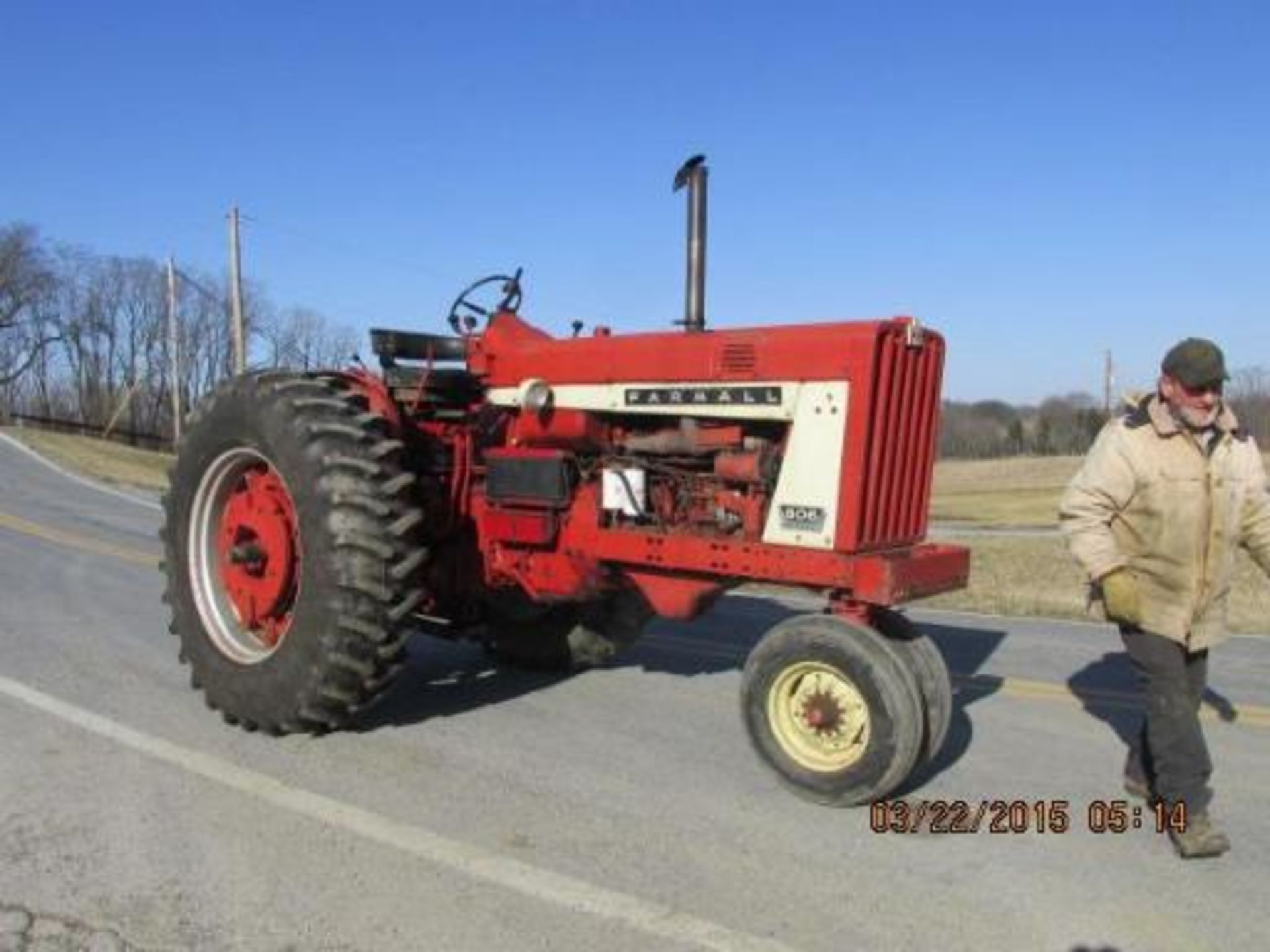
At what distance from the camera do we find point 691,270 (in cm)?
571

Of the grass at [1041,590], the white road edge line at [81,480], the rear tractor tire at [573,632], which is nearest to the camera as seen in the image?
the rear tractor tire at [573,632]

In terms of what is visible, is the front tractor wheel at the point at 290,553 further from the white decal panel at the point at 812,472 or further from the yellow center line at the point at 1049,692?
the yellow center line at the point at 1049,692

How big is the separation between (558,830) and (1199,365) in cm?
275

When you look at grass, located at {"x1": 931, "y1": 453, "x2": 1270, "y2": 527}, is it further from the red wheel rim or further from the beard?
the beard

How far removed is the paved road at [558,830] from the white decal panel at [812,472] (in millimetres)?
1004

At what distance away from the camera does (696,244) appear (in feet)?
18.7

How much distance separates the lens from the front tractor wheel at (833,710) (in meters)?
4.62

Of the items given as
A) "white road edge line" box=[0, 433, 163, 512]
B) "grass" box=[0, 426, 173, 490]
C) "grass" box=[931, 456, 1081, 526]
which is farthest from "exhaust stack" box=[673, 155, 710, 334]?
"grass" box=[0, 426, 173, 490]

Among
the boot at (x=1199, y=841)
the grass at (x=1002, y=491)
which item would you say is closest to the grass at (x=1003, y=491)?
the grass at (x=1002, y=491)

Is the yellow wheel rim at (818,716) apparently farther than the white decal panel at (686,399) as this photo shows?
No

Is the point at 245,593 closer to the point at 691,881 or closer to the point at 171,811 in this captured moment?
the point at 171,811

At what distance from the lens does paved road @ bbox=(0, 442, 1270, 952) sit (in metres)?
3.69

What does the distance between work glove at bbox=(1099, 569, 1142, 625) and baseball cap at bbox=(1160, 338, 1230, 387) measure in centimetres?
70
